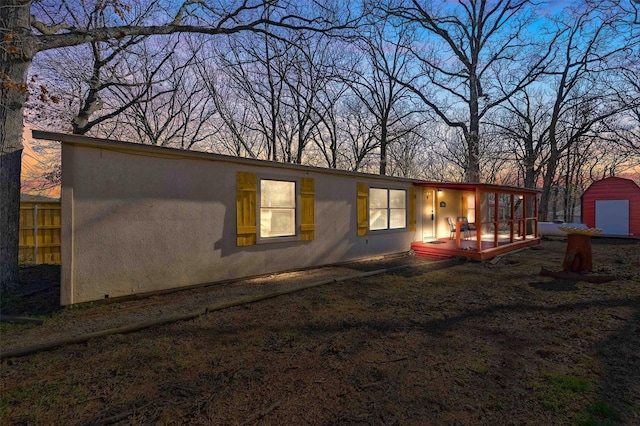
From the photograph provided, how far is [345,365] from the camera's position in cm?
289

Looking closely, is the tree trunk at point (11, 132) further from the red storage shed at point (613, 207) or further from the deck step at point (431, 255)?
the red storage shed at point (613, 207)

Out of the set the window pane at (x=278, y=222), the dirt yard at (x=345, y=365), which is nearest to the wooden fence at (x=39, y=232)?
the dirt yard at (x=345, y=365)

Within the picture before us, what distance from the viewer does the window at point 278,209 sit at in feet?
23.5

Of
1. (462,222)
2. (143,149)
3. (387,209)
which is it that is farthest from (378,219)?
(143,149)

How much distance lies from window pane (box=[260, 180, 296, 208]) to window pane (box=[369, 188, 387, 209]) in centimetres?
286

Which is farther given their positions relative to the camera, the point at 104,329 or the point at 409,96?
the point at 409,96

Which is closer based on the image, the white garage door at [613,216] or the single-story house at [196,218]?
the single-story house at [196,218]

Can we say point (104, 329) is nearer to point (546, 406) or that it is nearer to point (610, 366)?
point (546, 406)

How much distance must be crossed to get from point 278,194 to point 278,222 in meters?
0.68

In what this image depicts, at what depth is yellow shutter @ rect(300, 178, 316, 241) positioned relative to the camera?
23.8 feet

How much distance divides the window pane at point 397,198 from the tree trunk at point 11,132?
27.9 ft

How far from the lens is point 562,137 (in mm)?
19344

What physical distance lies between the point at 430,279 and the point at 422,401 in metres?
4.53

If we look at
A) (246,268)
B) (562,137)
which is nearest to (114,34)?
(246,268)
